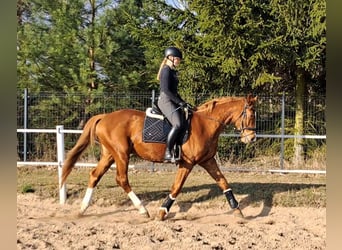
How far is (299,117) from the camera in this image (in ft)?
38.1

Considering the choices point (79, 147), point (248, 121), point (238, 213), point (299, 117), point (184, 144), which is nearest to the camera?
point (184, 144)

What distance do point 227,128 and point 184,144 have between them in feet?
18.8

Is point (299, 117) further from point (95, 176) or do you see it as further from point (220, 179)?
point (95, 176)

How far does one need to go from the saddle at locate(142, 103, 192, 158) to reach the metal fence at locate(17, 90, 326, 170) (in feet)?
16.0

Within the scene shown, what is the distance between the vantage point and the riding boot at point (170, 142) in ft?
19.6

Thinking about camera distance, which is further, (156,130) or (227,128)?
(227,128)

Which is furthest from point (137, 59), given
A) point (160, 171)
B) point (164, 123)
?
point (164, 123)

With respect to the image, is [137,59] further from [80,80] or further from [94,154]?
[94,154]

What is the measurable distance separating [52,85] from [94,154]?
3001 mm

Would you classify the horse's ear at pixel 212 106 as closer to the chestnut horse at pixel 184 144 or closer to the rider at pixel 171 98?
the chestnut horse at pixel 184 144

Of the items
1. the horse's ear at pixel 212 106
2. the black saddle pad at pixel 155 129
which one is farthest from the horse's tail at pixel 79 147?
the horse's ear at pixel 212 106

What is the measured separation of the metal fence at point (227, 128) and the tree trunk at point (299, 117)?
18cm

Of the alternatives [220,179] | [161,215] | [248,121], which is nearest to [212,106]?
[248,121]

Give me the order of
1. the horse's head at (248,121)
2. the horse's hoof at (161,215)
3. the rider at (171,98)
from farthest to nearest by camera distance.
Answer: the horse's head at (248,121) < the horse's hoof at (161,215) < the rider at (171,98)
